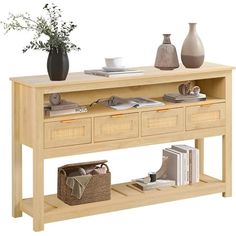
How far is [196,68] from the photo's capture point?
21.8 feet

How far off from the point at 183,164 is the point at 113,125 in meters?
0.87

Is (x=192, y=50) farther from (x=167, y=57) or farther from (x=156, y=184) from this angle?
(x=156, y=184)

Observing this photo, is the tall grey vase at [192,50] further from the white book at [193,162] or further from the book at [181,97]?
the white book at [193,162]

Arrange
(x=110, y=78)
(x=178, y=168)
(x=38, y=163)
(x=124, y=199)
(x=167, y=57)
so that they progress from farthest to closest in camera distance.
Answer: (x=178, y=168) → (x=167, y=57) → (x=124, y=199) → (x=110, y=78) → (x=38, y=163)

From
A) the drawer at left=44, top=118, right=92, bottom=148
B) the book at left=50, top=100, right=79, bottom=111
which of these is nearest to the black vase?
the book at left=50, top=100, right=79, bottom=111

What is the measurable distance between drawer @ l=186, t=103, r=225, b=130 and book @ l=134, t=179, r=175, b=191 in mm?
477

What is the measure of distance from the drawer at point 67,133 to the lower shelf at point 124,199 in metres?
0.50

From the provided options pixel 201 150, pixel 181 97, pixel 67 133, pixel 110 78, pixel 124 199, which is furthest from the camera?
pixel 201 150

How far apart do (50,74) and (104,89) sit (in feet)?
2.32

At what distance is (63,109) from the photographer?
6117 mm

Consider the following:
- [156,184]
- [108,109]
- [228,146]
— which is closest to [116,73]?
[108,109]

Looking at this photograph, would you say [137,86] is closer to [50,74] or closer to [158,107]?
[158,107]

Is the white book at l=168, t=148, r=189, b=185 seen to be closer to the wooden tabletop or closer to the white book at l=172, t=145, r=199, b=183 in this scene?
the white book at l=172, t=145, r=199, b=183

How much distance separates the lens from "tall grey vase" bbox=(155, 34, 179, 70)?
6.59 metres
